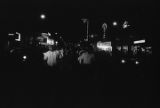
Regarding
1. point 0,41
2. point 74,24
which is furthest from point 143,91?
point 74,24

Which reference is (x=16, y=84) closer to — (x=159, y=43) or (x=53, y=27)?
(x=159, y=43)

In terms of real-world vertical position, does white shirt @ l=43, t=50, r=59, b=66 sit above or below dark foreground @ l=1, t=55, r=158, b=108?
above

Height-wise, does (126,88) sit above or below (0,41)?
below

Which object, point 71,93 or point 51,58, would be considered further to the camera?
point 51,58

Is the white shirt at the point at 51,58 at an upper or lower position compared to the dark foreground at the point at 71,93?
upper

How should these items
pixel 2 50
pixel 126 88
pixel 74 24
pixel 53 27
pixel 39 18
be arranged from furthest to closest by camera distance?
1. pixel 74 24
2. pixel 53 27
3. pixel 39 18
4. pixel 2 50
5. pixel 126 88

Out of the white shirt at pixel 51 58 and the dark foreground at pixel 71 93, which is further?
the white shirt at pixel 51 58

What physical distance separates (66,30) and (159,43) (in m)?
37.3

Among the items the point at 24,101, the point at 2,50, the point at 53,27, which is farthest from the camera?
the point at 53,27

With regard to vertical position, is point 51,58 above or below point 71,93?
above

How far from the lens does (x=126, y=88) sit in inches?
493

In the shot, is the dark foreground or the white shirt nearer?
the dark foreground

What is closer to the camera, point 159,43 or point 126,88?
point 126,88

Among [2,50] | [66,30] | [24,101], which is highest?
[66,30]
